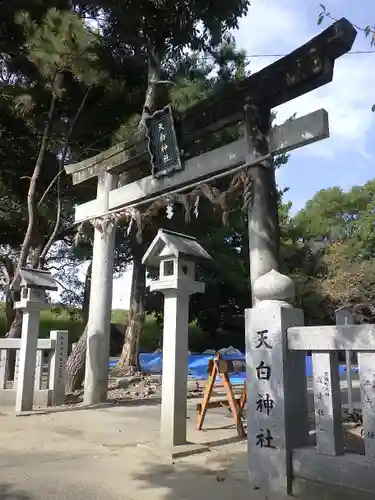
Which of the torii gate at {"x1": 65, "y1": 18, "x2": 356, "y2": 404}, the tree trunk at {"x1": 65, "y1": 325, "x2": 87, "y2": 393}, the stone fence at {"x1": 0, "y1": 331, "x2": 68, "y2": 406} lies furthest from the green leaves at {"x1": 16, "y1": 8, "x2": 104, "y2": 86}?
the tree trunk at {"x1": 65, "y1": 325, "x2": 87, "y2": 393}

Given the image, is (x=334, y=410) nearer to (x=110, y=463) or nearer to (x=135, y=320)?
(x=110, y=463)

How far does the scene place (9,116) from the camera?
1155 cm

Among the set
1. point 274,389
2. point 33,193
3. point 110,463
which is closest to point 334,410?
point 274,389

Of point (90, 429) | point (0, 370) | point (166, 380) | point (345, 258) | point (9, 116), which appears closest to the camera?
point (166, 380)

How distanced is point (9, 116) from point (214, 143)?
5.31m

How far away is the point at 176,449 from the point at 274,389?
1693 millimetres

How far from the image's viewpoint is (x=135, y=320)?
14195 millimetres

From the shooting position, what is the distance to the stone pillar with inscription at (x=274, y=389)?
3.47 m

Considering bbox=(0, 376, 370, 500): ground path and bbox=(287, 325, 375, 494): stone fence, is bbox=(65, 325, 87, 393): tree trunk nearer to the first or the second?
bbox=(0, 376, 370, 500): ground path

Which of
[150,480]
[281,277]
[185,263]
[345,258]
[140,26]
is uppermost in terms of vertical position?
[140,26]

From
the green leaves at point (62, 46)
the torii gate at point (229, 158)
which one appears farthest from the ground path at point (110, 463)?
the green leaves at point (62, 46)

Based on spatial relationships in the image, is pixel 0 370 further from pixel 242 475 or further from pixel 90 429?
pixel 242 475

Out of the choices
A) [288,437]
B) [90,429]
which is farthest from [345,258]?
[288,437]

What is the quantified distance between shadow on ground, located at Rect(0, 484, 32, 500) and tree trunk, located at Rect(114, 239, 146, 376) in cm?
945
